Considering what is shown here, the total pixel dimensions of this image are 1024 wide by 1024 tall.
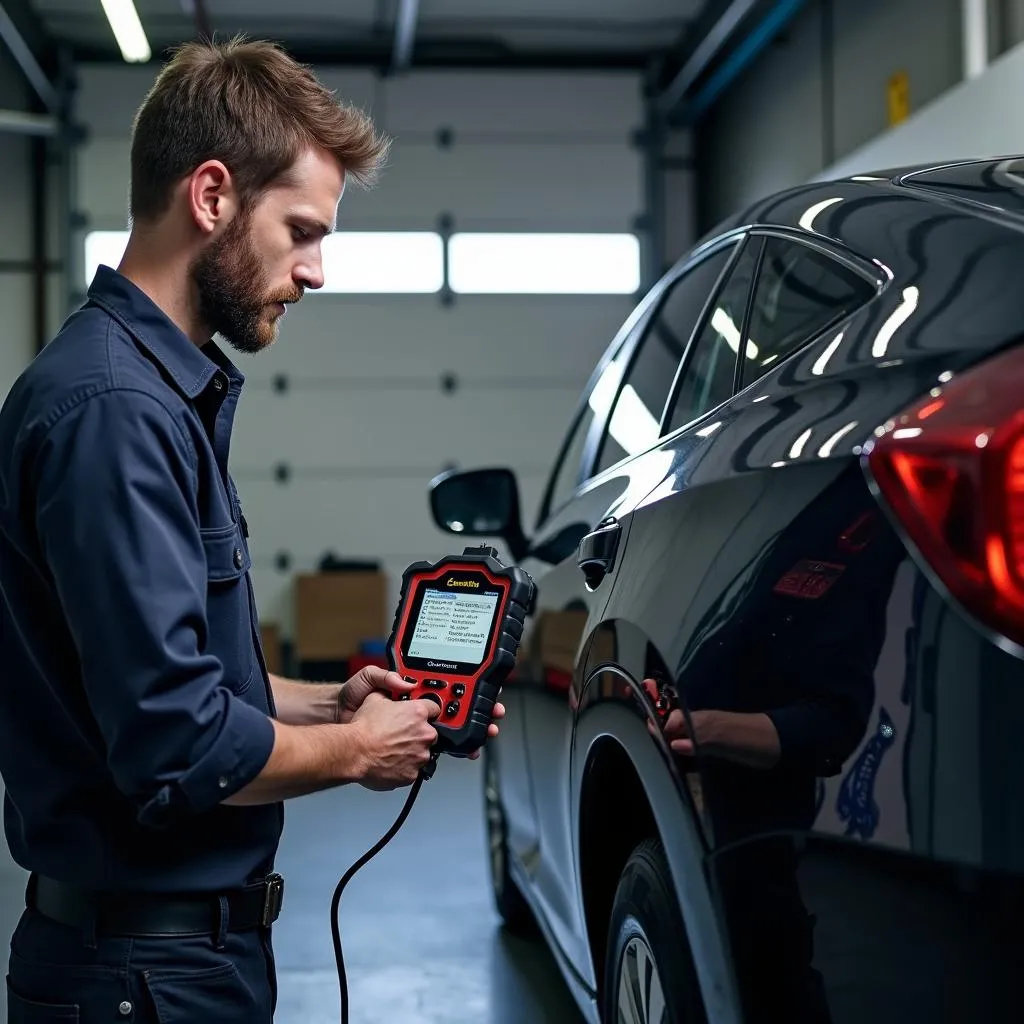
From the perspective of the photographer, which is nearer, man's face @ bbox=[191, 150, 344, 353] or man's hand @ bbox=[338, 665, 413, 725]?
man's face @ bbox=[191, 150, 344, 353]

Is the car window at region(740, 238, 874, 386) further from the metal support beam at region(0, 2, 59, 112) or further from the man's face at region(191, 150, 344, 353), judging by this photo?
the metal support beam at region(0, 2, 59, 112)

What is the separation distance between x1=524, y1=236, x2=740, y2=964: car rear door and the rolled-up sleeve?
0.71 m

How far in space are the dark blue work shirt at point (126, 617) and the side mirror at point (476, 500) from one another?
1543 millimetres

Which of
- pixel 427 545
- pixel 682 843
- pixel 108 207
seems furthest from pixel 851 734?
pixel 108 207

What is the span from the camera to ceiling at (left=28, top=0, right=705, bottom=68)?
933 centimetres

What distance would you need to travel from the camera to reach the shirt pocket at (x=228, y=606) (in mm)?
1375

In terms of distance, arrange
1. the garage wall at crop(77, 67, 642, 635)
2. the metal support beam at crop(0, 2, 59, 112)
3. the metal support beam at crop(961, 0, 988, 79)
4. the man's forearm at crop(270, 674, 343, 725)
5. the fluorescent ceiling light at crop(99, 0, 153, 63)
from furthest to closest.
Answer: the garage wall at crop(77, 67, 642, 635), the metal support beam at crop(0, 2, 59, 112), the fluorescent ceiling light at crop(99, 0, 153, 63), the metal support beam at crop(961, 0, 988, 79), the man's forearm at crop(270, 674, 343, 725)

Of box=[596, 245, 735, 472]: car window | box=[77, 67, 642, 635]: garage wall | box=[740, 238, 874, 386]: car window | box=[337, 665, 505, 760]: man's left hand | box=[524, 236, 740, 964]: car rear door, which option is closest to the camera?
box=[740, 238, 874, 386]: car window

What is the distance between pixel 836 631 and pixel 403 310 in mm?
9102

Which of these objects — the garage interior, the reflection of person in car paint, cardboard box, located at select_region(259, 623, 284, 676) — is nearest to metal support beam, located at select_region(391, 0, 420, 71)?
the garage interior

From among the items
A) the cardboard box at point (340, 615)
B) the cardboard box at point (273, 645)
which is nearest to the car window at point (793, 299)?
the cardboard box at point (340, 615)

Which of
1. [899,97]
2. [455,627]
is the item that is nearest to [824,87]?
[899,97]

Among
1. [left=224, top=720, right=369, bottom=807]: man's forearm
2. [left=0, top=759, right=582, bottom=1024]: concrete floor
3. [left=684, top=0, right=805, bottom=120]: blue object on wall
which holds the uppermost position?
[left=684, top=0, right=805, bottom=120]: blue object on wall

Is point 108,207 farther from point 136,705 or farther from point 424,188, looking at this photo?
point 136,705
